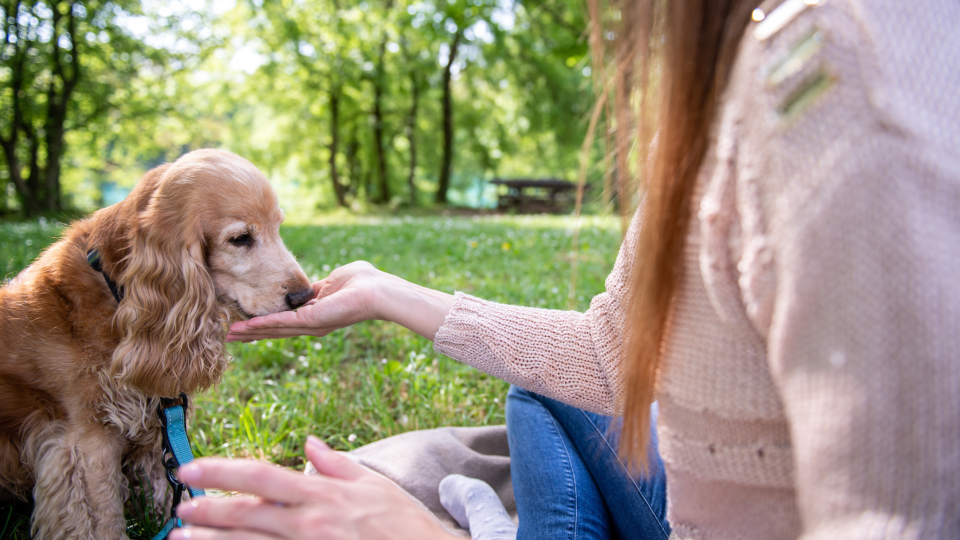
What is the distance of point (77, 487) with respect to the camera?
1.71m

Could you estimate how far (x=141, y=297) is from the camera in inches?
71.5

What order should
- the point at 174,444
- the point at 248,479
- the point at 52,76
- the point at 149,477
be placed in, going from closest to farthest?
the point at 248,479, the point at 174,444, the point at 149,477, the point at 52,76

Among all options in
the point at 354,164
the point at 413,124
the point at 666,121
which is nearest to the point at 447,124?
the point at 413,124

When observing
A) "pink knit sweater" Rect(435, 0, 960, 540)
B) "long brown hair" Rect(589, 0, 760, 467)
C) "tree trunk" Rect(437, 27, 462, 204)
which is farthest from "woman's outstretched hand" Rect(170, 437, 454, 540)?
"tree trunk" Rect(437, 27, 462, 204)

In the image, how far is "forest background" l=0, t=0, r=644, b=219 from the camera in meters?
13.7

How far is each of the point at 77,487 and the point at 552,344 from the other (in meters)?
1.59

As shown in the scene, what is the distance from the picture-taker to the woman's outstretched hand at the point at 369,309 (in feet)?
5.41

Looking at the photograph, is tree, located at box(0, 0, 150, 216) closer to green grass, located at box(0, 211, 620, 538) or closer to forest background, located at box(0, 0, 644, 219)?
forest background, located at box(0, 0, 644, 219)

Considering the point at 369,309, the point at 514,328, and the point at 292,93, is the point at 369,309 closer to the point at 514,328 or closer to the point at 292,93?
the point at 514,328

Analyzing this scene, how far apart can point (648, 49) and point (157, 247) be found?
174 centimetres

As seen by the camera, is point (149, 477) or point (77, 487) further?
point (149, 477)

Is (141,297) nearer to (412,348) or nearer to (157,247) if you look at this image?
(157,247)

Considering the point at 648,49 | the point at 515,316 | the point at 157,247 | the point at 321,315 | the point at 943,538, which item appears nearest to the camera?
the point at 943,538

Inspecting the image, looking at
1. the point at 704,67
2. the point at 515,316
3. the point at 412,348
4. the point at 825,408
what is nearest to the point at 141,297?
the point at 515,316
